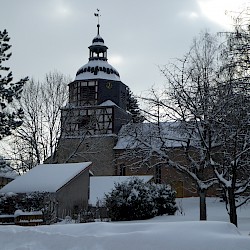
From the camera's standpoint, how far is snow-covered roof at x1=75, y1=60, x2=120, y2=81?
47956mm

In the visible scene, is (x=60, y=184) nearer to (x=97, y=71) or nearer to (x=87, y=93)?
(x=87, y=93)

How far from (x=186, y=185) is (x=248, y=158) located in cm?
2692

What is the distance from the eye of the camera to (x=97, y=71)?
4825 centimetres

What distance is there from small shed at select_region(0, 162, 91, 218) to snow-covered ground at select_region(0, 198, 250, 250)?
1831 centimetres

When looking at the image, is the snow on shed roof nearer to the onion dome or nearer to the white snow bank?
the onion dome

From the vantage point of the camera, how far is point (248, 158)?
17938 millimetres

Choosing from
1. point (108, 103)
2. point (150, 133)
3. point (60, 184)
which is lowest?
point (60, 184)

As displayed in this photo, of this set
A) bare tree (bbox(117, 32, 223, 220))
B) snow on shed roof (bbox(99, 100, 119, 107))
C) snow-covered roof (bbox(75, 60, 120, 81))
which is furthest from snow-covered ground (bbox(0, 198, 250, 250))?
snow-covered roof (bbox(75, 60, 120, 81))

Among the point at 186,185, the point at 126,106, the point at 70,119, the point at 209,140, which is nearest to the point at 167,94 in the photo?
the point at 209,140

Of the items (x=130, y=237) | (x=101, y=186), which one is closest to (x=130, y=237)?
(x=130, y=237)

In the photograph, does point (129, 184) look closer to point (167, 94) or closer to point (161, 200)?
point (161, 200)

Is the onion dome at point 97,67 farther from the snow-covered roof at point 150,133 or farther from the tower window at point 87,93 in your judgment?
the snow-covered roof at point 150,133

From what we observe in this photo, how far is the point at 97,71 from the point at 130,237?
4281 centimetres

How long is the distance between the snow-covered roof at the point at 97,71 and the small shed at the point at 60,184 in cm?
1927
